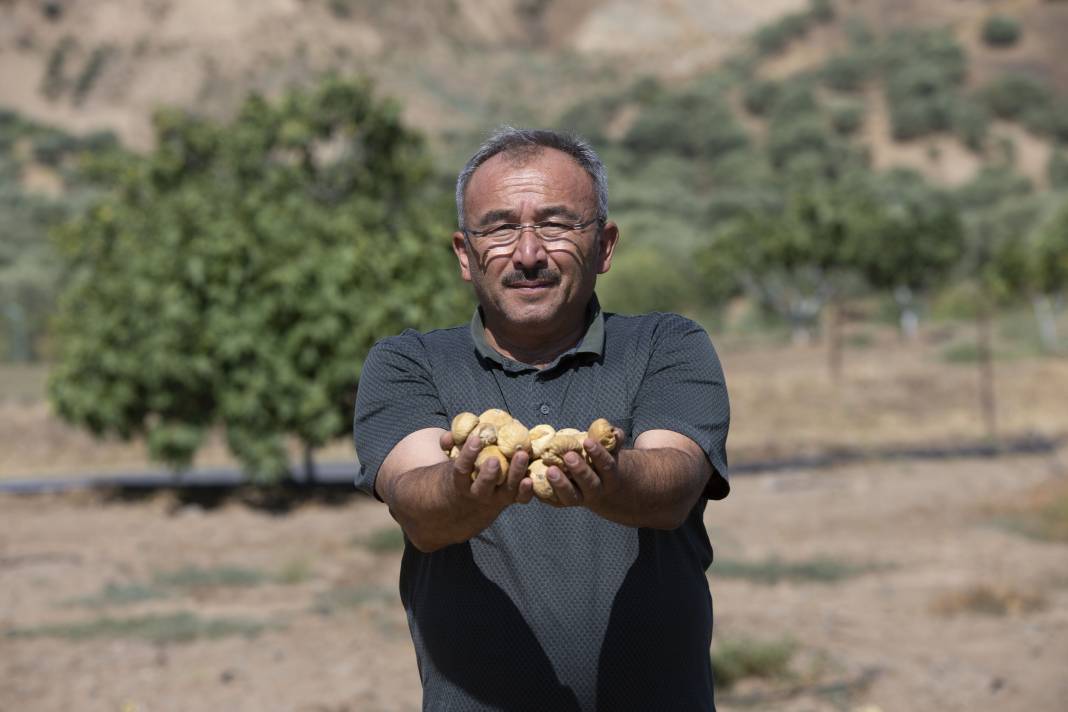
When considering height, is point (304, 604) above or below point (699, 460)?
below

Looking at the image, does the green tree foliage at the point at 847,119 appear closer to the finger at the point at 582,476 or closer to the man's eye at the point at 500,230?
the man's eye at the point at 500,230

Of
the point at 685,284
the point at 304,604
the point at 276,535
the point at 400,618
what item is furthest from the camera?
the point at 685,284

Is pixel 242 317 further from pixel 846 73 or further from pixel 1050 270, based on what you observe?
pixel 846 73

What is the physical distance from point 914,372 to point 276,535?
1916 cm

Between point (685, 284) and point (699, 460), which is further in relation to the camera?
point (685, 284)

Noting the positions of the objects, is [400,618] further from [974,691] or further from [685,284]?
[685,284]

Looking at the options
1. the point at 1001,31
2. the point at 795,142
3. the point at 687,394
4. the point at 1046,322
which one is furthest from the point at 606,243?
the point at 1001,31

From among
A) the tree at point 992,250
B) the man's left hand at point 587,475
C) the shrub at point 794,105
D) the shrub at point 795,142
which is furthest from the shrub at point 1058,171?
the man's left hand at point 587,475

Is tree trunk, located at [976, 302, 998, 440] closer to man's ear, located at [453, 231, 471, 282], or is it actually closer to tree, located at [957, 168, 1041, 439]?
tree, located at [957, 168, 1041, 439]

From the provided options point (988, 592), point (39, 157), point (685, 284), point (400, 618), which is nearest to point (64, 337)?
point (400, 618)

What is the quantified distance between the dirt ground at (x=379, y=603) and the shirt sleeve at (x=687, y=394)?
16.6 ft

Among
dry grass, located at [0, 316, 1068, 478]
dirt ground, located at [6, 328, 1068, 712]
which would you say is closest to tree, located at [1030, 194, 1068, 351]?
dry grass, located at [0, 316, 1068, 478]

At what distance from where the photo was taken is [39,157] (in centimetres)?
9212

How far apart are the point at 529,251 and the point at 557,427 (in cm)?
33
